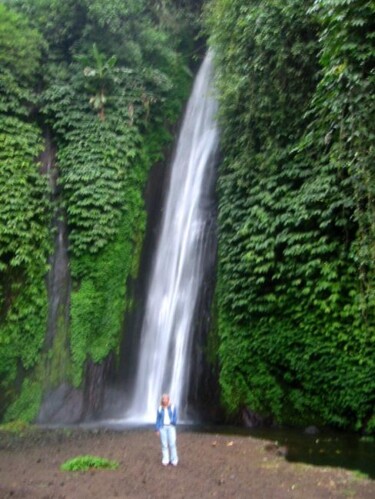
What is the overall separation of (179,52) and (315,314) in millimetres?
12356

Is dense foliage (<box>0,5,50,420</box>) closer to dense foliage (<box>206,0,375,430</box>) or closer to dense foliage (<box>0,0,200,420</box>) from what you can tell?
dense foliage (<box>0,0,200,420</box>)

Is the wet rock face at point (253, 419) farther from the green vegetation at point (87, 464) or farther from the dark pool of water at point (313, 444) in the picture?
the green vegetation at point (87, 464)

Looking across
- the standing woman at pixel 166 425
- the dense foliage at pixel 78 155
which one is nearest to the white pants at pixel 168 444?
the standing woman at pixel 166 425

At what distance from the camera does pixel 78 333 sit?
14.1 meters

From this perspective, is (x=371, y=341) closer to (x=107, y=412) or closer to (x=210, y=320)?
(x=210, y=320)

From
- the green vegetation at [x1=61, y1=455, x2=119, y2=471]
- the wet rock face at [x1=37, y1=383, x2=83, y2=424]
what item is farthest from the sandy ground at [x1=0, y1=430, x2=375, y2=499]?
the wet rock face at [x1=37, y1=383, x2=83, y2=424]

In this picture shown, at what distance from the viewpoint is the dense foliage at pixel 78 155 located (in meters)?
13.7

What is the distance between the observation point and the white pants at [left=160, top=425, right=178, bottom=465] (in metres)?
8.34

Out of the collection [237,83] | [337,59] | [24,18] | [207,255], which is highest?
[24,18]

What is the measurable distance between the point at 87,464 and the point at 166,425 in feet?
4.18

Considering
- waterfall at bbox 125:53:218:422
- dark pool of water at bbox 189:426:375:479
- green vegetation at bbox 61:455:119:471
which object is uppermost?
waterfall at bbox 125:53:218:422

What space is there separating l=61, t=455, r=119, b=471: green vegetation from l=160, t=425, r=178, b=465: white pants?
737 mm

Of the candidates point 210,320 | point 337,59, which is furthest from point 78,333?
point 337,59

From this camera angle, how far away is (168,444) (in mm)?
8523
